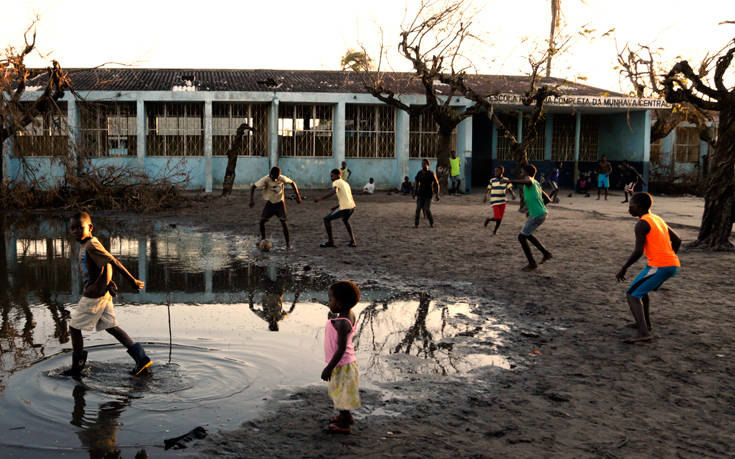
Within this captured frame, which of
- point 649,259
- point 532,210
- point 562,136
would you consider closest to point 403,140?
point 562,136

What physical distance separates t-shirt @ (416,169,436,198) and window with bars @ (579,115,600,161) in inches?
748

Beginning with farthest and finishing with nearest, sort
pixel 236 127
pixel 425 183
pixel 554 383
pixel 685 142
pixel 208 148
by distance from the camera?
pixel 685 142 < pixel 236 127 < pixel 208 148 < pixel 425 183 < pixel 554 383

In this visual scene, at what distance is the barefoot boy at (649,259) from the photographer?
5.75m

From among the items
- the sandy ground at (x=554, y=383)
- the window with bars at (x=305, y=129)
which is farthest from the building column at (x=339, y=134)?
the sandy ground at (x=554, y=383)

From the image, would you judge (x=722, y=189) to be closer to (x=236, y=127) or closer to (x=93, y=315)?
(x=93, y=315)

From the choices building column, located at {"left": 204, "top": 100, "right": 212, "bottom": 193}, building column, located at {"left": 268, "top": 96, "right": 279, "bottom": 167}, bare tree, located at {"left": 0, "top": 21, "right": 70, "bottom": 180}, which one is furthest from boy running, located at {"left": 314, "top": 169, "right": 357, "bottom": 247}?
building column, located at {"left": 204, "top": 100, "right": 212, "bottom": 193}

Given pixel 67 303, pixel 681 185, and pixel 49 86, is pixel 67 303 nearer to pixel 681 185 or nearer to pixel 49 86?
pixel 49 86

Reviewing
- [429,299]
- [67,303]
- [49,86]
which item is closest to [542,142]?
[49,86]

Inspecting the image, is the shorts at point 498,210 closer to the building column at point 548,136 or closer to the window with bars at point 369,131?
the window with bars at point 369,131

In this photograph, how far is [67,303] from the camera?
7320mm

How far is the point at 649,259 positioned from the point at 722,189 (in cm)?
684

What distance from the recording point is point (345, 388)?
12.8ft

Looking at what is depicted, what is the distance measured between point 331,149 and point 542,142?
402 inches

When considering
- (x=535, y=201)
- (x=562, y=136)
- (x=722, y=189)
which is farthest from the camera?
(x=562, y=136)
